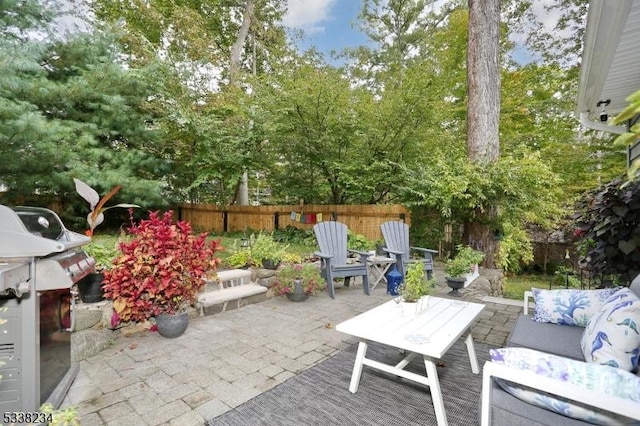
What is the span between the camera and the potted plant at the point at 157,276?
105 inches

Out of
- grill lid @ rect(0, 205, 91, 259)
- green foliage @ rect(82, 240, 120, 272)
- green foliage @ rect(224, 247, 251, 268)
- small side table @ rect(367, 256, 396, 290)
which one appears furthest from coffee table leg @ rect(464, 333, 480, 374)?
green foliage @ rect(82, 240, 120, 272)

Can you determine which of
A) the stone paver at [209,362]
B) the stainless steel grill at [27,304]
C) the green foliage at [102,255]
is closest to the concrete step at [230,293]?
the stone paver at [209,362]

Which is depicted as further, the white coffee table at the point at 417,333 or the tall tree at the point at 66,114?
the tall tree at the point at 66,114

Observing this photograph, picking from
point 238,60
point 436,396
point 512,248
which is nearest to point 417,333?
point 436,396

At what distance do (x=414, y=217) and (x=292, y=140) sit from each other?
3.06m

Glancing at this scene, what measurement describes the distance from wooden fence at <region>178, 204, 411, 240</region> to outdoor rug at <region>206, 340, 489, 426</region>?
167 inches

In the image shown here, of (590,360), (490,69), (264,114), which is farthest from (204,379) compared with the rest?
(490,69)

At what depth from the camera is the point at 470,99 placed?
551cm

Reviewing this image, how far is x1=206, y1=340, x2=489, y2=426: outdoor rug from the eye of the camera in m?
1.75

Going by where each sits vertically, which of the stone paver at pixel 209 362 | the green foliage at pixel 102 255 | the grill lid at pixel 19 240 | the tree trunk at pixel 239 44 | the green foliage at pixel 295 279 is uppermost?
the tree trunk at pixel 239 44

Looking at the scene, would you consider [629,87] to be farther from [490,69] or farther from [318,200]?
[318,200]

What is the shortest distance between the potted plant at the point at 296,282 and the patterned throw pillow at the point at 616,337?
274 centimetres

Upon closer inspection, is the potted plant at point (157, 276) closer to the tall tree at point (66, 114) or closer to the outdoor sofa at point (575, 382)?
the outdoor sofa at point (575, 382)

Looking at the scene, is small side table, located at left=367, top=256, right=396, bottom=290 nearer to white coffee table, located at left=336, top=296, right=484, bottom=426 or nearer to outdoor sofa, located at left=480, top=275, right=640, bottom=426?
white coffee table, located at left=336, top=296, right=484, bottom=426
